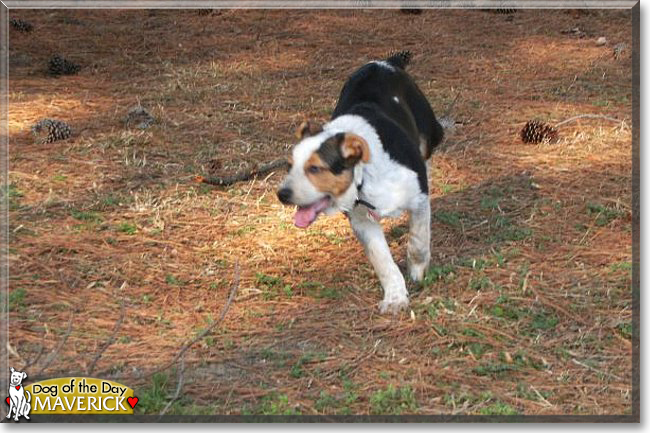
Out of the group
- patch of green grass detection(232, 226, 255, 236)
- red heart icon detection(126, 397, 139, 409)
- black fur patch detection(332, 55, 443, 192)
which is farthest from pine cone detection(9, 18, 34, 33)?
red heart icon detection(126, 397, 139, 409)

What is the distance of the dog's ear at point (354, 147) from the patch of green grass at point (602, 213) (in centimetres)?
232

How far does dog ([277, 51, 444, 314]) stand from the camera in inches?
219

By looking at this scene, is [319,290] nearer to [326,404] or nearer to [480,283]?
[480,283]

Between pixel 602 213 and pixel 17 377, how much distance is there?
14.5ft

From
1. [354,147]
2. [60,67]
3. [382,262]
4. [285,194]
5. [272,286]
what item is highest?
[354,147]

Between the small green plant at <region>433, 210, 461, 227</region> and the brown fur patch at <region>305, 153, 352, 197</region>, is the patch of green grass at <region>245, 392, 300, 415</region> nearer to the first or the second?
the brown fur patch at <region>305, 153, 352, 197</region>

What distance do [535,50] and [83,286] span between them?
6.92m

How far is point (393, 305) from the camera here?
5.83m

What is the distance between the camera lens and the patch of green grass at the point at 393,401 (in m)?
4.77

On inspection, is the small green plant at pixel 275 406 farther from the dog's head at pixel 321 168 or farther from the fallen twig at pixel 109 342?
the dog's head at pixel 321 168

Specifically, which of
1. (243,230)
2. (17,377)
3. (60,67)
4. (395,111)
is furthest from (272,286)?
(60,67)

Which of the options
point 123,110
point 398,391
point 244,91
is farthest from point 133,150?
point 398,391

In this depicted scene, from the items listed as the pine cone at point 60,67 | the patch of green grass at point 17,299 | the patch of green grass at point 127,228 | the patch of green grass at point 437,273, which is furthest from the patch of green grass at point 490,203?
the pine cone at point 60,67

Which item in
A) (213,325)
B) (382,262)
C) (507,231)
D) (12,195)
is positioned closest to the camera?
(213,325)
